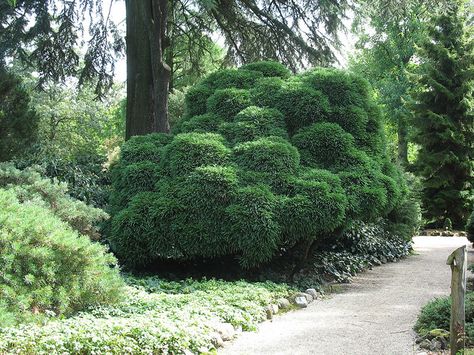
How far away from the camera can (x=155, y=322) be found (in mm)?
4586

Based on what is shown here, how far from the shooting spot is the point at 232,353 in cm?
455

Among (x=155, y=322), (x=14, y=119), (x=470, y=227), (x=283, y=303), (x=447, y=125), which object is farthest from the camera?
(x=447, y=125)

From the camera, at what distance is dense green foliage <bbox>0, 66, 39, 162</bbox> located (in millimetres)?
13148

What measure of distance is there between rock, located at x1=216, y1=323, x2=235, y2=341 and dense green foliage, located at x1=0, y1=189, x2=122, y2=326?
1054 millimetres

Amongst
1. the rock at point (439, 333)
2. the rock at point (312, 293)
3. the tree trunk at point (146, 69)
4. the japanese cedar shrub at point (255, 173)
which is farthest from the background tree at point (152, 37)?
the rock at point (439, 333)

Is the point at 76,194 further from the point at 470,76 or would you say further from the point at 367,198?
the point at 470,76

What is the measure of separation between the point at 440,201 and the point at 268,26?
906cm

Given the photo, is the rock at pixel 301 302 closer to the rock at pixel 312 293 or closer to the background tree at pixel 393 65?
the rock at pixel 312 293

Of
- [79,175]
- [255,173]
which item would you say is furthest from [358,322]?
[79,175]

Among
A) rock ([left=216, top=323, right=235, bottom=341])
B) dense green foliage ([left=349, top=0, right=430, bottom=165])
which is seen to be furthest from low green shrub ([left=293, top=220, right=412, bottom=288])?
dense green foliage ([left=349, top=0, right=430, bottom=165])

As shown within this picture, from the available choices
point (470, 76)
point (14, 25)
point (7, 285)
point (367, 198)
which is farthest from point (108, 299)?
point (470, 76)

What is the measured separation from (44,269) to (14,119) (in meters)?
9.61

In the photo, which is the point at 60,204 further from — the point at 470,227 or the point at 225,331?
the point at 470,227

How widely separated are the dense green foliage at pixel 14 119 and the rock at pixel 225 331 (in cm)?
939
